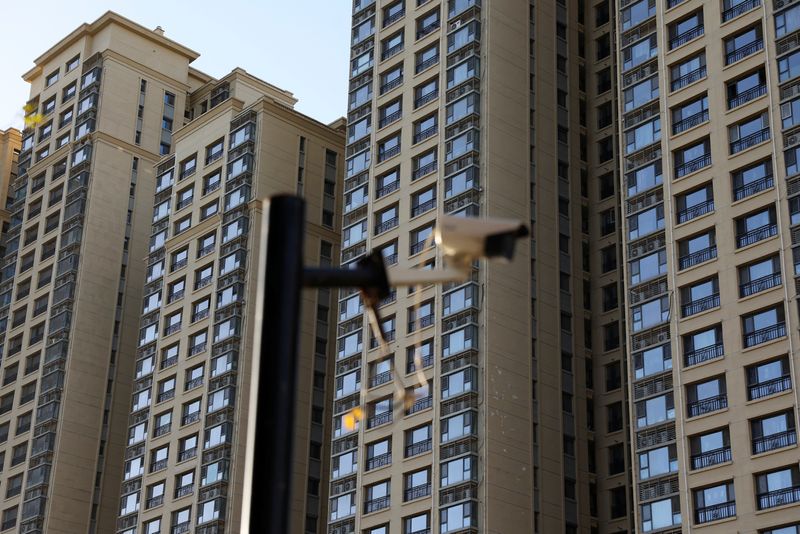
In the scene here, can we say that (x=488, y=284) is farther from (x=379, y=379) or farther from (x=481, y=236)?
(x=481, y=236)

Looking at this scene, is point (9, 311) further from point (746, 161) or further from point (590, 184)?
point (746, 161)

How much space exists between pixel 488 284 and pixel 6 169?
71.2m

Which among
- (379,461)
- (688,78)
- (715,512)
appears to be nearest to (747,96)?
(688,78)

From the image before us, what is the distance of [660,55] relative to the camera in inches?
3246

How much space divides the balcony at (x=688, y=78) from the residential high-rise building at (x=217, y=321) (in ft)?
109

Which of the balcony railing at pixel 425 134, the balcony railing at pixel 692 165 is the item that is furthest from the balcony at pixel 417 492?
the balcony railing at pixel 425 134

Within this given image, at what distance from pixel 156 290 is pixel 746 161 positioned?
5765cm

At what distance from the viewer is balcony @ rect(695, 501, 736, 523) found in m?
68.6

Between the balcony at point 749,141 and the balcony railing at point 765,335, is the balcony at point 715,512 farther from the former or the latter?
the balcony at point 749,141

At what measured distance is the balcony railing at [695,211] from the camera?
249 ft

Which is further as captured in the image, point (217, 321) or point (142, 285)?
point (142, 285)

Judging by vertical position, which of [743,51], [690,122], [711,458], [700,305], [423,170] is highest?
[423,170]

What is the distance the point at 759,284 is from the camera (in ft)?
235

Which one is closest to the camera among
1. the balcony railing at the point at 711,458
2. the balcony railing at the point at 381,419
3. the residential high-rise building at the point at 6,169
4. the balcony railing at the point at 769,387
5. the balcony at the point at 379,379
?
the balcony railing at the point at 769,387
